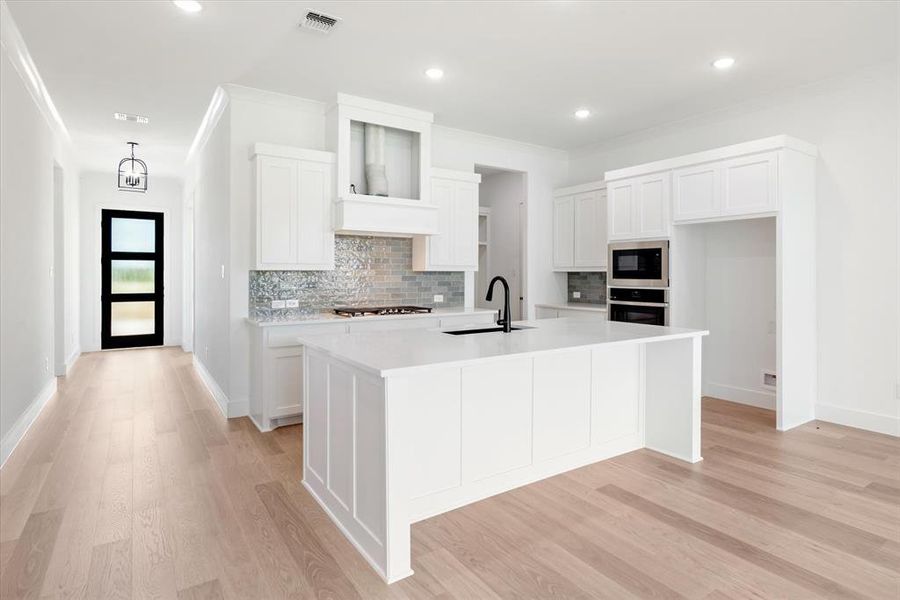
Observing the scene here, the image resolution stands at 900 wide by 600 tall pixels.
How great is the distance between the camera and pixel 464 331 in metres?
3.20

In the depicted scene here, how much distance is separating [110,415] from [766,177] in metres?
5.82

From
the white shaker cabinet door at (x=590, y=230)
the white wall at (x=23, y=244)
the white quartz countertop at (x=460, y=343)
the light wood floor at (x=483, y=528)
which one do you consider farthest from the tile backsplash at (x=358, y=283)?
the white quartz countertop at (x=460, y=343)

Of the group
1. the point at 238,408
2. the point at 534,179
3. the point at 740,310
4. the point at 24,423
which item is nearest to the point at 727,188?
the point at 740,310

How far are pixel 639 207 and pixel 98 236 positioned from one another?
799cm

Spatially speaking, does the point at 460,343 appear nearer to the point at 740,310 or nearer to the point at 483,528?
the point at 483,528

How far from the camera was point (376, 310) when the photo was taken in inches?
184

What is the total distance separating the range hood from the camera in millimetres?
4355

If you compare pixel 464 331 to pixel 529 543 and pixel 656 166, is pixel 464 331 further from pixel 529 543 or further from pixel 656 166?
pixel 656 166

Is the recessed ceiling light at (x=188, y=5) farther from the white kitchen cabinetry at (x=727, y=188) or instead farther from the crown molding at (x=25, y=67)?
the white kitchen cabinetry at (x=727, y=188)

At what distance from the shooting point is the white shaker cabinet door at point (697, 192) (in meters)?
4.30

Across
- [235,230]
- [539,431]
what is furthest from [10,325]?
[539,431]

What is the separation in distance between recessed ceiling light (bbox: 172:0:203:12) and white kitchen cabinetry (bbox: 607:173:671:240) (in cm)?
390

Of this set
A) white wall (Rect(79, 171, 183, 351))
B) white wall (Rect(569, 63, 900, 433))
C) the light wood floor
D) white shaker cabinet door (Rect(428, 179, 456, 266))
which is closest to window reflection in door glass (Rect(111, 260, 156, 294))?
white wall (Rect(79, 171, 183, 351))

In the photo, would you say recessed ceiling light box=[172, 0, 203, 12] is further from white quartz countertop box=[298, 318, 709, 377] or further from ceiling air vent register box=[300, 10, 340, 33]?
white quartz countertop box=[298, 318, 709, 377]
